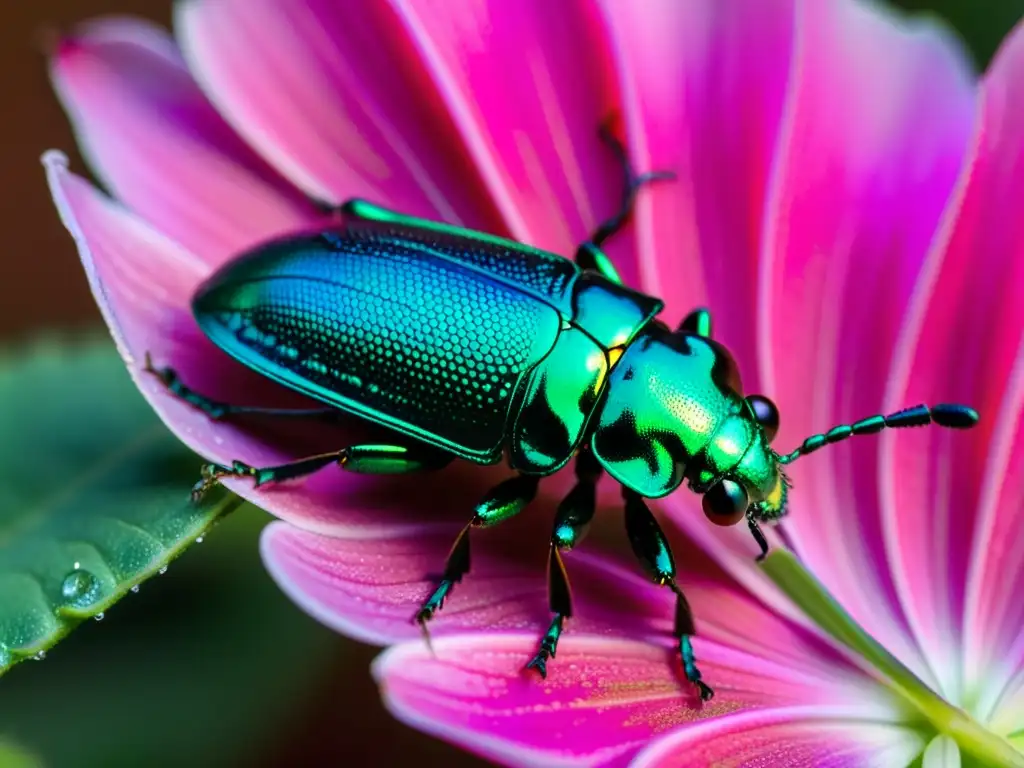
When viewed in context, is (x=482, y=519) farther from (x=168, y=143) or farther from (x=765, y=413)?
(x=168, y=143)

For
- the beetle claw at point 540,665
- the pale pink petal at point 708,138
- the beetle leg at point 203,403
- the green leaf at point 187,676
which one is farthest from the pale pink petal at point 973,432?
the green leaf at point 187,676

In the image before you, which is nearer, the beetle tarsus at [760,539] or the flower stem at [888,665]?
the flower stem at [888,665]

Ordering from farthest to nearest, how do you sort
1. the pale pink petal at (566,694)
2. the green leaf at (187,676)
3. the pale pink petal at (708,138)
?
the green leaf at (187,676)
the pale pink petal at (708,138)
the pale pink petal at (566,694)

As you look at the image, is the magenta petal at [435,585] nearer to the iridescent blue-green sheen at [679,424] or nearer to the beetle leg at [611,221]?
the iridescent blue-green sheen at [679,424]

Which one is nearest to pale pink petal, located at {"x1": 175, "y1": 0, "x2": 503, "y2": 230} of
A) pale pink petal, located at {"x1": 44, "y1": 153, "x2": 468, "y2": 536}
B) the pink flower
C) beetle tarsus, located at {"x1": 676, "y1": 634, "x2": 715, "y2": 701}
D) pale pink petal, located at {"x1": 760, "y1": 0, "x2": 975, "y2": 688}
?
the pink flower

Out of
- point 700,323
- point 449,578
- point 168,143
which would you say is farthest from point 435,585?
point 168,143
